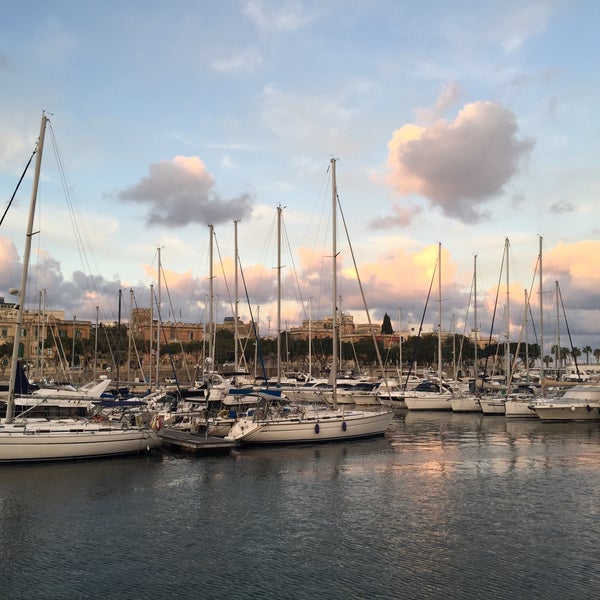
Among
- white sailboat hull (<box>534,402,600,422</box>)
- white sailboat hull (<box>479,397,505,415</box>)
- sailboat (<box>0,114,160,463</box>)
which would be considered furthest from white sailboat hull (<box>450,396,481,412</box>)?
sailboat (<box>0,114,160,463</box>)

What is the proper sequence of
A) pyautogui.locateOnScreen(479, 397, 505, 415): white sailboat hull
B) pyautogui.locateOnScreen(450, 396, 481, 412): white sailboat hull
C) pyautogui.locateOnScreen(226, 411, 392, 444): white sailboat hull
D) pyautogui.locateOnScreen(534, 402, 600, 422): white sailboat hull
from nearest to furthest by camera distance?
pyautogui.locateOnScreen(226, 411, 392, 444): white sailboat hull
pyautogui.locateOnScreen(534, 402, 600, 422): white sailboat hull
pyautogui.locateOnScreen(479, 397, 505, 415): white sailboat hull
pyautogui.locateOnScreen(450, 396, 481, 412): white sailboat hull

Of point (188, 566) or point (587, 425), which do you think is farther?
point (587, 425)

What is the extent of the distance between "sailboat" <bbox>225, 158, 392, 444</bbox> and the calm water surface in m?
2.11

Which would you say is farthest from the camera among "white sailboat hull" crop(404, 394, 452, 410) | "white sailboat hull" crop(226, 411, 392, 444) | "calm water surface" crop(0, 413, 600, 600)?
"white sailboat hull" crop(404, 394, 452, 410)

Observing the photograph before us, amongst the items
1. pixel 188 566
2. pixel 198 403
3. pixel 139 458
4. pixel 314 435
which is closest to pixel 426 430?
pixel 314 435

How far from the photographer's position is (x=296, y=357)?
15312cm

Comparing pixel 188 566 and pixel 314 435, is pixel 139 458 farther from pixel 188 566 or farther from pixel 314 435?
pixel 188 566

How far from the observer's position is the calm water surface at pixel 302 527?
17.1 m

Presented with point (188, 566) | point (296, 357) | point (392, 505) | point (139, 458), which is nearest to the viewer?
point (188, 566)

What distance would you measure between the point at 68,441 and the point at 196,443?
7403 millimetres

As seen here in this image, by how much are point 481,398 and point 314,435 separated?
102 feet

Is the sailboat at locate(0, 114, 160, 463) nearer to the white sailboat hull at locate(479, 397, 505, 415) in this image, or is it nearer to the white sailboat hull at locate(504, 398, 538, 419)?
the white sailboat hull at locate(504, 398, 538, 419)

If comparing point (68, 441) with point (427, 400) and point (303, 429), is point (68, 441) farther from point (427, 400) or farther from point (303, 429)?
point (427, 400)

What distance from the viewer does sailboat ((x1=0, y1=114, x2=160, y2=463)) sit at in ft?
105
